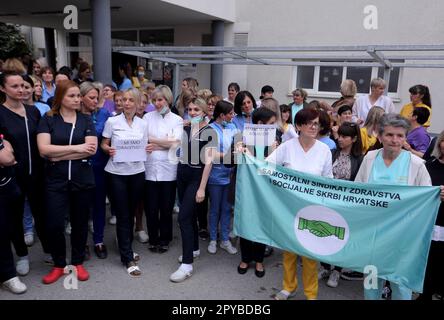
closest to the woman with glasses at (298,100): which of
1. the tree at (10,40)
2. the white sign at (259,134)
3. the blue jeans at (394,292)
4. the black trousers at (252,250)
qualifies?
the white sign at (259,134)

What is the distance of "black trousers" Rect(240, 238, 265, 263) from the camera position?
3.79 metres

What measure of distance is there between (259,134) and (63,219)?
2.08m

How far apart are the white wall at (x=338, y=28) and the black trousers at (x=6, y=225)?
27.3 ft

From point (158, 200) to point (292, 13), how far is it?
7.80 meters

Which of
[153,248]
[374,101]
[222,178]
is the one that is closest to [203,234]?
[153,248]

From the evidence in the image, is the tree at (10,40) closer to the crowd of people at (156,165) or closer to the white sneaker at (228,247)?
the crowd of people at (156,165)

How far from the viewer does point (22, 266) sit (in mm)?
3611


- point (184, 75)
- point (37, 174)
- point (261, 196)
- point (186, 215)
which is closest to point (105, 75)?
point (184, 75)

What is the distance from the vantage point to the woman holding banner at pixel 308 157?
10.0 feet

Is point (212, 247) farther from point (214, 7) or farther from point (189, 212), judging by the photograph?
point (214, 7)

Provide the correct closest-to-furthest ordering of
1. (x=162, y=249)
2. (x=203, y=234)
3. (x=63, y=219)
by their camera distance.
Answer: (x=63, y=219) < (x=162, y=249) < (x=203, y=234)

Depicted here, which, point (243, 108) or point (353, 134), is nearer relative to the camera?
point (353, 134)
